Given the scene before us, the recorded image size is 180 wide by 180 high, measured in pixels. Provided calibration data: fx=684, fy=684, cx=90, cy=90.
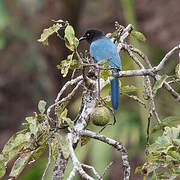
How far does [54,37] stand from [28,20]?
2.35 m

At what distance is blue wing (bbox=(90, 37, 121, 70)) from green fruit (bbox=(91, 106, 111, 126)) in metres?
0.49

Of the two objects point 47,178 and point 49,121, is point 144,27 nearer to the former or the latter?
point 47,178

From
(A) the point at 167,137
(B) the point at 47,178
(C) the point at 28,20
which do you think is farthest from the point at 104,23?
(A) the point at 167,137

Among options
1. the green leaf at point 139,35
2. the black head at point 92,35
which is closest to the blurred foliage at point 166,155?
the green leaf at point 139,35

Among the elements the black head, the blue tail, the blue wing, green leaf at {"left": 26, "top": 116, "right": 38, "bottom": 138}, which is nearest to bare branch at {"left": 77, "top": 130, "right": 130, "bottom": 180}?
green leaf at {"left": 26, "top": 116, "right": 38, "bottom": 138}

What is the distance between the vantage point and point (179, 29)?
751cm

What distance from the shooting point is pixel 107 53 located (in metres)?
2.66

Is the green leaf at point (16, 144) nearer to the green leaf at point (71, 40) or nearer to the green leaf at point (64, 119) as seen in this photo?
the green leaf at point (64, 119)

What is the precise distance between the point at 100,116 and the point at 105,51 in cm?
78

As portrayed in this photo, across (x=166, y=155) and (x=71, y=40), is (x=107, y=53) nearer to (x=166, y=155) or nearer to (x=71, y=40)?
(x=71, y=40)

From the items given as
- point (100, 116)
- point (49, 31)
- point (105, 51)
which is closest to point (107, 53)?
point (105, 51)

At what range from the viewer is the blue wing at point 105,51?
247 cm

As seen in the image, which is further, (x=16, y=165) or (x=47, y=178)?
(x=47, y=178)

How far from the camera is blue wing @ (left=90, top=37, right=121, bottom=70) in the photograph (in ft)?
8.11
